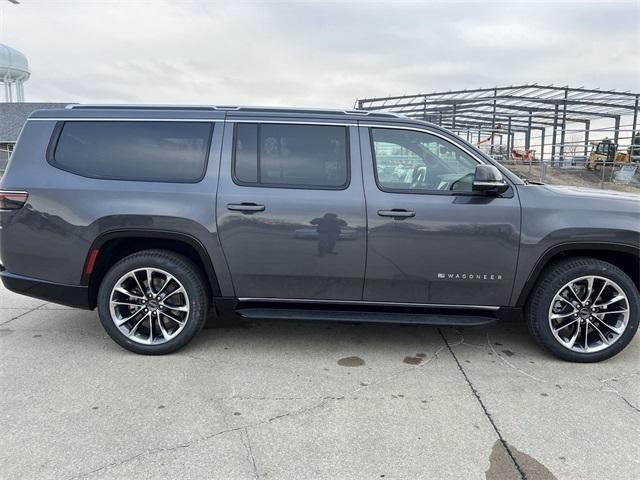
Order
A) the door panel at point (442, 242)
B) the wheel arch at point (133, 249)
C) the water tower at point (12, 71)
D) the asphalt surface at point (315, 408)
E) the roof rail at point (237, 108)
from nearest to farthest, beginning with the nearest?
the asphalt surface at point (315, 408) < the door panel at point (442, 242) < the wheel arch at point (133, 249) < the roof rail at point (237, 108) < the water tower at point (12, 71)

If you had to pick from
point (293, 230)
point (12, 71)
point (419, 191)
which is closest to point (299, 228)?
point (293, 230)

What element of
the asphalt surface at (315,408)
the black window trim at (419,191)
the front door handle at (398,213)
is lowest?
the asphalt surface at (315,408)

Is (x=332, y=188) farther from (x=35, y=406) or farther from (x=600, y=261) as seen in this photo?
A: (x=35, y=406)

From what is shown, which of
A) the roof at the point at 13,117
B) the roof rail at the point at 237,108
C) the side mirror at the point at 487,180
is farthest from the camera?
the roof at the point at 13,117

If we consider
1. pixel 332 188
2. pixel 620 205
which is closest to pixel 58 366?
pixel 332 188

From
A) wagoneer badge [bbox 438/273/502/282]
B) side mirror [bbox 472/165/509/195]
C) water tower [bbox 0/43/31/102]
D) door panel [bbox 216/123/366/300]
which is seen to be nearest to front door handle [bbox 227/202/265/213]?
door panel [bbox 216/123/366/300]

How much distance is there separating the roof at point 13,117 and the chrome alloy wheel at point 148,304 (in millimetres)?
31568

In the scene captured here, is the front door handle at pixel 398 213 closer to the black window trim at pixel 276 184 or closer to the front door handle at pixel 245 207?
the black window trim at pixel 276 184

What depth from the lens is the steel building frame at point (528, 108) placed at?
57.6ft

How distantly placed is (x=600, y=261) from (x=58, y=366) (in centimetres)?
430

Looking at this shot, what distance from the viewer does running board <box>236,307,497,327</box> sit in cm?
345

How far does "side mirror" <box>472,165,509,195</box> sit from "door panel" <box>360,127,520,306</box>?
9 centimetres

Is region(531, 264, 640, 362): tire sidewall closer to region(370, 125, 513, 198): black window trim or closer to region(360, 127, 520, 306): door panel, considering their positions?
region(360, 127, 520, 306): door panel

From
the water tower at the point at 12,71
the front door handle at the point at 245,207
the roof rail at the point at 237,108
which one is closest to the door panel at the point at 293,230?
the front door handle at the point at 245,207
